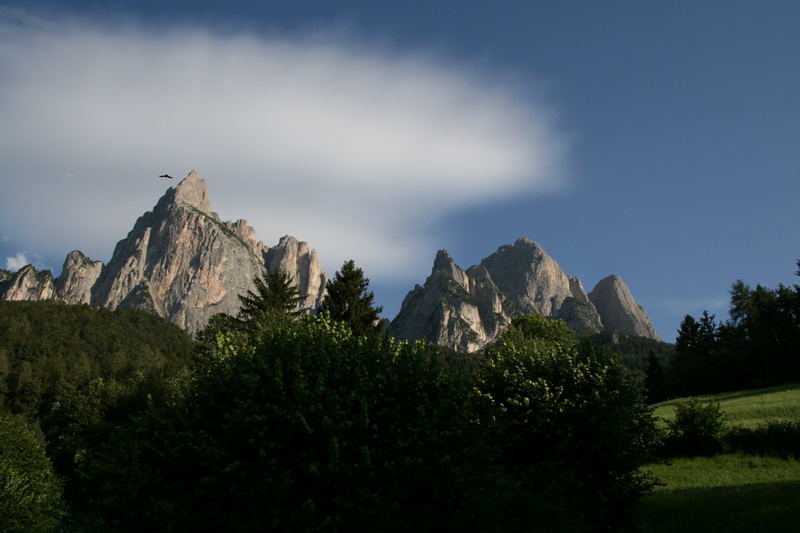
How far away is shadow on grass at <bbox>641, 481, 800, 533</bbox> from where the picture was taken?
13492 mm

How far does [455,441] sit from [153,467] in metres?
7.80

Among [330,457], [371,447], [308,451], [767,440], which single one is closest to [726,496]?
[767,440]

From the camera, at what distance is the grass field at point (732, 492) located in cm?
1402

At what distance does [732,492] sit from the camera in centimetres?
1930

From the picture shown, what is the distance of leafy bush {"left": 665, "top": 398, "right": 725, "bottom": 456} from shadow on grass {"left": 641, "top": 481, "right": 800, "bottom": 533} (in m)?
9.15

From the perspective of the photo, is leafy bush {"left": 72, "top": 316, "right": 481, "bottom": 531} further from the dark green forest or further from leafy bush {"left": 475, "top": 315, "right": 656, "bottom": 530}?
leafy bush {"left": 475, "top": 315, "right": 656, "bottom": 530}

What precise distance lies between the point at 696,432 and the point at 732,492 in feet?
37.4

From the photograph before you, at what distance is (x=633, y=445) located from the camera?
17.5m

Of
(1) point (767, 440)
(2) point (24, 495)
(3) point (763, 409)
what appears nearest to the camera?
(2) point (24, 495)

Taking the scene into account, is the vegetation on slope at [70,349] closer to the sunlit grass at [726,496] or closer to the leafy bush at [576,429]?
the leafy bush at [576,429]

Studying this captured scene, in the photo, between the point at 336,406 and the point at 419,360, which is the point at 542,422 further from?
the point at 336,406

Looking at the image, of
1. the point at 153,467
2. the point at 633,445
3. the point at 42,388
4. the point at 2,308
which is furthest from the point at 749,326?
the point at 2,308

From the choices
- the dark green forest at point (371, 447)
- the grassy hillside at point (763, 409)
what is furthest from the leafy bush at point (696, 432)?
the dark green forest at point (371, 447)

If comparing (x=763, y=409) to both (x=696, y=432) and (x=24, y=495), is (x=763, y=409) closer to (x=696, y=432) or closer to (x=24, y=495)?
(x=696, y=432)
